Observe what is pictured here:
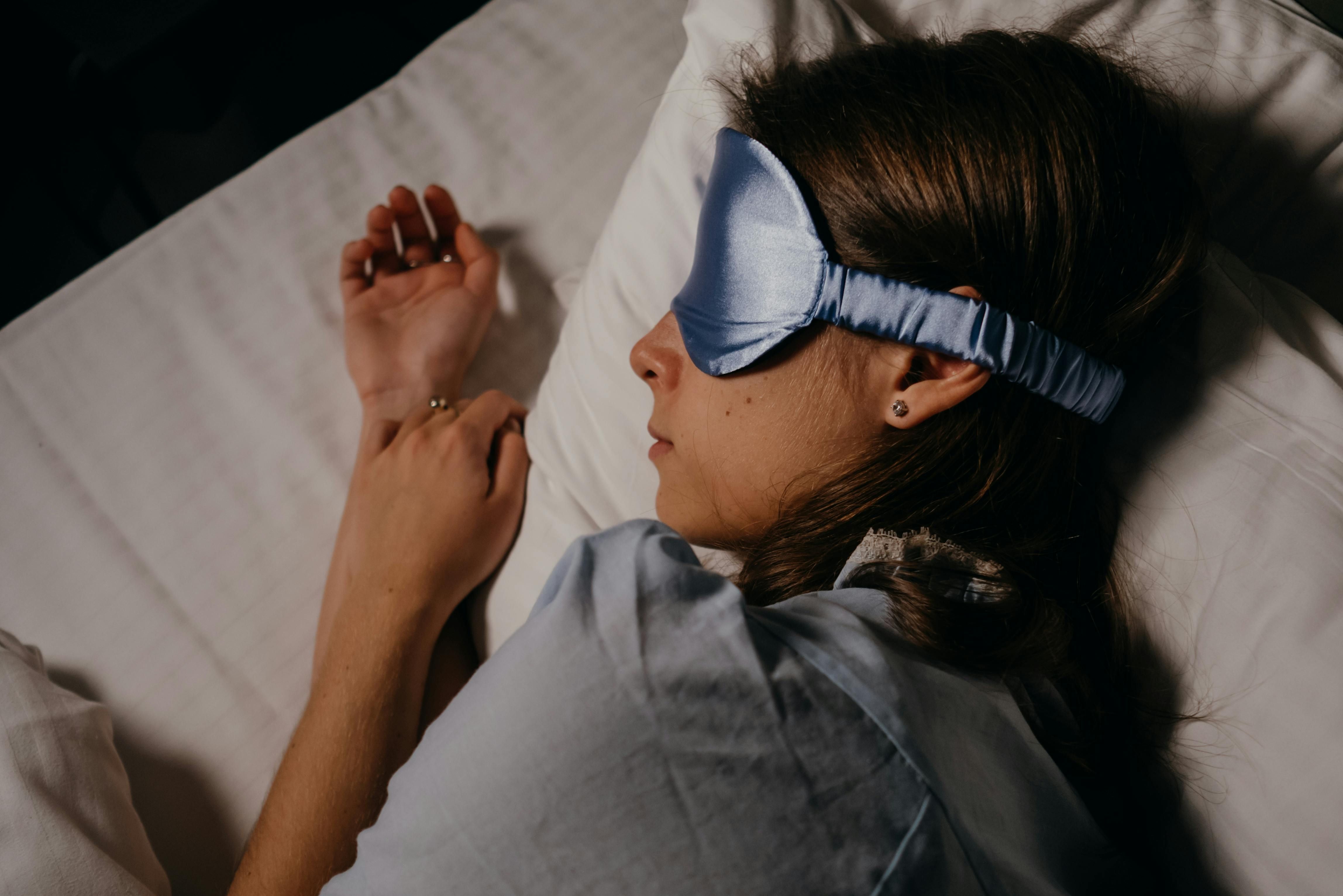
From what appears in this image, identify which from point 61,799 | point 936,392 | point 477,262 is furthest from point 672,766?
point 477,262

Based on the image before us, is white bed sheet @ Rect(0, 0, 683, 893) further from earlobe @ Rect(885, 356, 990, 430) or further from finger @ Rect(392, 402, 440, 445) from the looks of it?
earlobe @ Rect(885, 356, 990, 430)

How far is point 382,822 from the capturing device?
57 cm

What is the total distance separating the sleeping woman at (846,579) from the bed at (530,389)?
0.10m

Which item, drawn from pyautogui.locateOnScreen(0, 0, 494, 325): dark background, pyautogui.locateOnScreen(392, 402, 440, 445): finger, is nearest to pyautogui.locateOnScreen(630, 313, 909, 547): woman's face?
pyautogui.locateOnScreen(392, 402, 440, 445): finger

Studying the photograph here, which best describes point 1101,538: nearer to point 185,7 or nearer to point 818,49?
point 818,49

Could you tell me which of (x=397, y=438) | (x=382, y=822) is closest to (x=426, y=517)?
(x=397, y=438)

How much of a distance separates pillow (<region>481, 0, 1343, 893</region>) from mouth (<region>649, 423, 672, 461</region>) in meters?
0.10

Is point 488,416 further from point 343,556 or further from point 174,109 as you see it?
point 174,109

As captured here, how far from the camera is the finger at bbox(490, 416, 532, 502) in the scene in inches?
40.9

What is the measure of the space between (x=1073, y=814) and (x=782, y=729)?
34 cm

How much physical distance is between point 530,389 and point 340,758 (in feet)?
1.95

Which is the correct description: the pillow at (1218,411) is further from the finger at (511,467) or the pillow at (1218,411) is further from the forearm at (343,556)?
the forearm at (343,556)

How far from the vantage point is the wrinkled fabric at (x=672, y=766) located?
52 cm

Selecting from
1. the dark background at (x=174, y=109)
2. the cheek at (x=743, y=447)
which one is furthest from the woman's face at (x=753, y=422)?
the dark background at (x=174, y=109)
